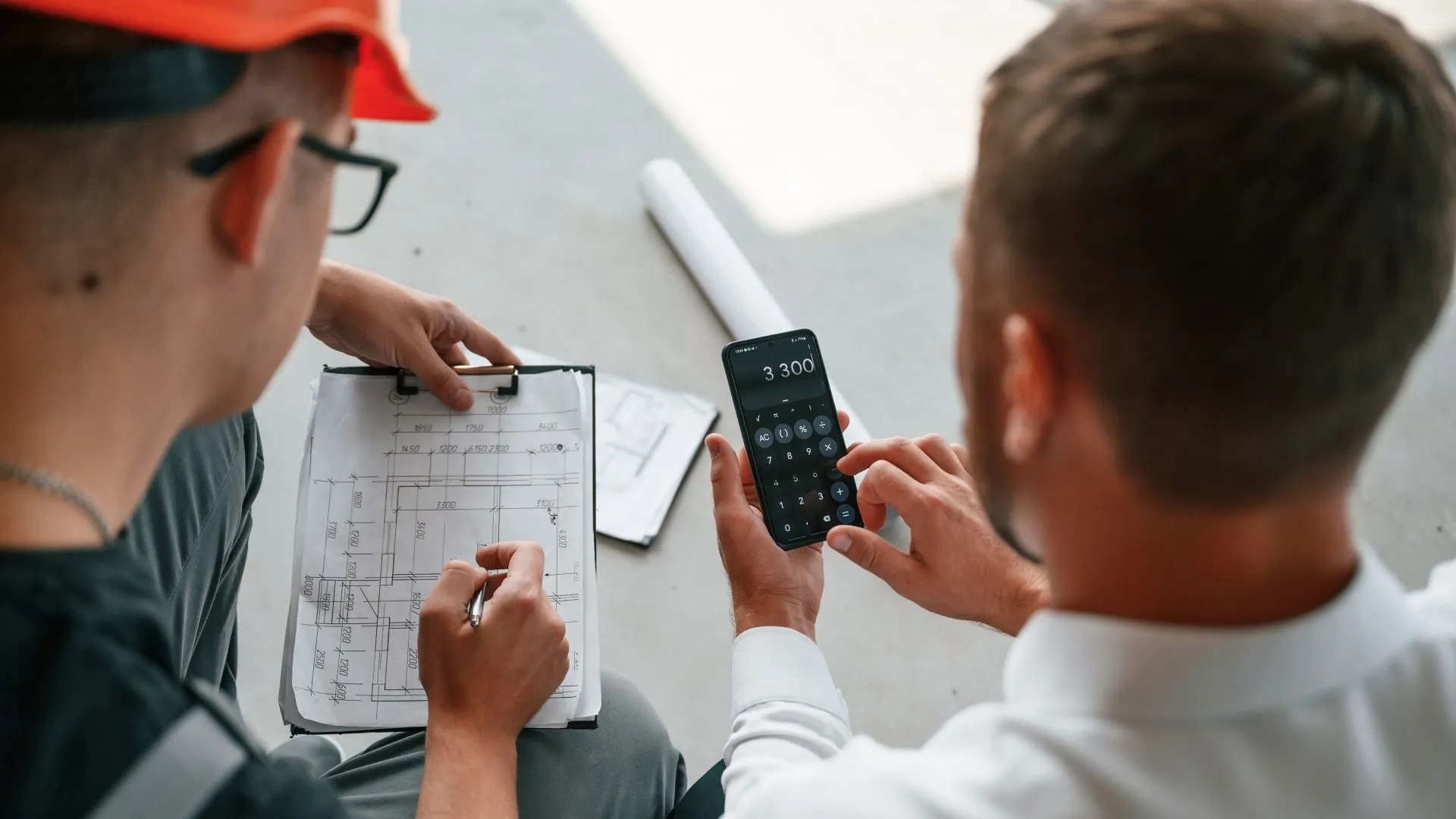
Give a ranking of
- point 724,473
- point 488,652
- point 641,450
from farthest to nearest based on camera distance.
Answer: point 641,450
point 724,473
point 488,652

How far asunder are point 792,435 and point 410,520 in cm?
32

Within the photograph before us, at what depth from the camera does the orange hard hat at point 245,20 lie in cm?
40

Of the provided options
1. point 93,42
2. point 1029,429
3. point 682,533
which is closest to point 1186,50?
point 1029,429

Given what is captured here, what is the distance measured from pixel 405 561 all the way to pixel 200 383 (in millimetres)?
342

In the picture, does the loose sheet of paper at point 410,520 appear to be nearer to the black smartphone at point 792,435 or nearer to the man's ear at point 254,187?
the black smartphone at point 792,435

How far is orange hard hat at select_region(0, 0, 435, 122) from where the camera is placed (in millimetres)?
400

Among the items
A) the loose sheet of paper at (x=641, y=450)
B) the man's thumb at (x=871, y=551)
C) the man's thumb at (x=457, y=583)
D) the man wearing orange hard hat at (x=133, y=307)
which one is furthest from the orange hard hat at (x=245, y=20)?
the loose sheet of paper at (x=641, y=450)

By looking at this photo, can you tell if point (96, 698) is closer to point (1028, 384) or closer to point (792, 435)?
point (1028, 384)

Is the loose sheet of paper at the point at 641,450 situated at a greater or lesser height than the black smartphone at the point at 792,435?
lesser

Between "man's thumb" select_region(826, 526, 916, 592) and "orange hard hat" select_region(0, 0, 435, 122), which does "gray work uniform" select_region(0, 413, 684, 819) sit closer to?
"orange hard hat" select_region(0, 0, 435, 122)

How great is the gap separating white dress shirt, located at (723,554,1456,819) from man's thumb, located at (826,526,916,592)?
0.29 m

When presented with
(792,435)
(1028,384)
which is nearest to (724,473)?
(792,435)

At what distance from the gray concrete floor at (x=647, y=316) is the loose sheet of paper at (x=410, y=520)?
0.77 ft

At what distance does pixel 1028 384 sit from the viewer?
459 millimetres
